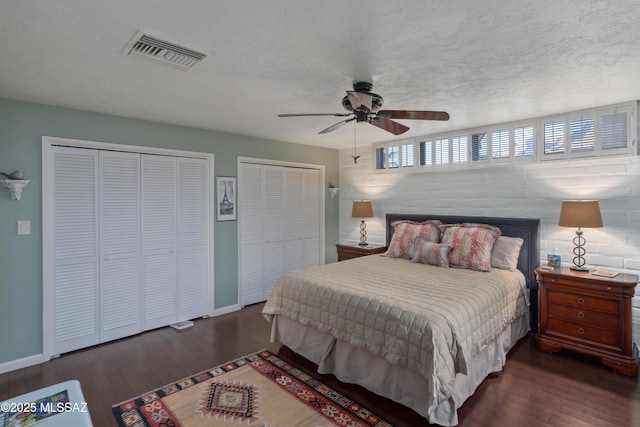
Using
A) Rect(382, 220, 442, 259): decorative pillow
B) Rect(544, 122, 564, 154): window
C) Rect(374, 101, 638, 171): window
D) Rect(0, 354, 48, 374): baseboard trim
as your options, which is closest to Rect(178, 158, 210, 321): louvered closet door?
Rect(0, 354, 48, 374): baseboard trim


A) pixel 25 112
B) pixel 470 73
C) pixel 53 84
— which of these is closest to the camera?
pixel 470 73

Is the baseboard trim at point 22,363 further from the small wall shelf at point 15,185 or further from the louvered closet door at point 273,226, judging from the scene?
the louvered closet door at point 273,226

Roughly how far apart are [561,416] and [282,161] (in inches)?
162

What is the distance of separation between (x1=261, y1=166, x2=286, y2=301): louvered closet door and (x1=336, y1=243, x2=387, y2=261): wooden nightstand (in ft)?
3.09

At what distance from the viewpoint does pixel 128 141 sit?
352 cm

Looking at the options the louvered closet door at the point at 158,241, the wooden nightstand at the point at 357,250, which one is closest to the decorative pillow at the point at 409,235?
the wooden nightstand at the point at 357,250

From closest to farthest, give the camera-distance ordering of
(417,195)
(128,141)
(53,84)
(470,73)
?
(470,73) < (53,84) < (128,141) < (417,195)

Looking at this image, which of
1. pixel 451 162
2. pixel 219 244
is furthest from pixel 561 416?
pixel 219 244

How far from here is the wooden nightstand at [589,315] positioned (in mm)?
2725

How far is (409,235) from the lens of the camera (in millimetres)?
4113

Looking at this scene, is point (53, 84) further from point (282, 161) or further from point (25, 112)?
point (282, 161)

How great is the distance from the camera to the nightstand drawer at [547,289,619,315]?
9.19ft

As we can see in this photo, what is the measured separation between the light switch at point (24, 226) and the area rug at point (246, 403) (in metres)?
1.82

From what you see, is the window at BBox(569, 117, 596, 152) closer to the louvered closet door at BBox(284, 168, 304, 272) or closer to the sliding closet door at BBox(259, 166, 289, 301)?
the louvered closet door at BBox(284, 168, 304, 272)
